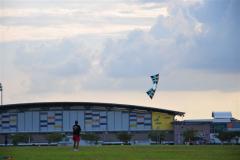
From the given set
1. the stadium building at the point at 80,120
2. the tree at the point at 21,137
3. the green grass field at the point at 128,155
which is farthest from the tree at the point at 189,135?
the green grass field at the point at 128,155

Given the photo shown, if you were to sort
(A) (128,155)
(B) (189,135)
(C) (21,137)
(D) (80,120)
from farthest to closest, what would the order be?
(D) (80,120) < (C) (21,137) < (B) (189,135) < (A) (128,155)

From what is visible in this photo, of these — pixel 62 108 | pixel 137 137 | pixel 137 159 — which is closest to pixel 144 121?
pixel 137 137

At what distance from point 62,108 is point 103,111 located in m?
8.35

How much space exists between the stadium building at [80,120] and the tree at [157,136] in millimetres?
3408

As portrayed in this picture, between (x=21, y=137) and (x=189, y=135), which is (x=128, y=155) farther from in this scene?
(x=21, y=137)

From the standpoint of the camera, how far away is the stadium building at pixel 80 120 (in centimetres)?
16375

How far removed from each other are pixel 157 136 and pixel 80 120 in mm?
18590

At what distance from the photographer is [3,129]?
16512 cm

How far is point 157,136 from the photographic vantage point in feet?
504

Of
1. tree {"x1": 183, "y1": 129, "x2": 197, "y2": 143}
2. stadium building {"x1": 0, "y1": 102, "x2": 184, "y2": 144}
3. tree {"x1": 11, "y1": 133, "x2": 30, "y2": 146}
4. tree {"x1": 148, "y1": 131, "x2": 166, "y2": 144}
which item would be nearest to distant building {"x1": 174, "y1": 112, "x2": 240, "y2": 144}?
stadium building {"x1": 0, "y1": 102, "x2": 184, "y2": 144}

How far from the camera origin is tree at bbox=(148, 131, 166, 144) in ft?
497

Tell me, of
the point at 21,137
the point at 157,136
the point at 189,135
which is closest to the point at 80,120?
the point at 21,137

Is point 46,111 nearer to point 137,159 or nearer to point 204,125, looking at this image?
point 204,125

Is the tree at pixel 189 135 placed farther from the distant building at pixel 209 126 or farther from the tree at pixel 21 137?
the tree at pixel 21 137
